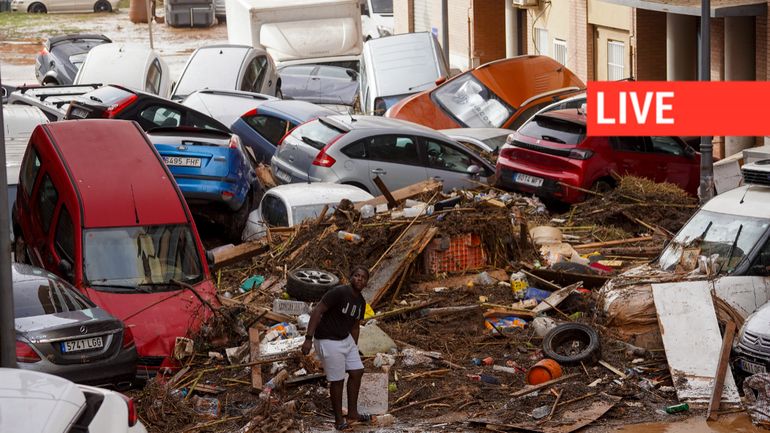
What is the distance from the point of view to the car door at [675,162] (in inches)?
769

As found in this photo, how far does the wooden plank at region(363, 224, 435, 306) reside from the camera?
14.5m

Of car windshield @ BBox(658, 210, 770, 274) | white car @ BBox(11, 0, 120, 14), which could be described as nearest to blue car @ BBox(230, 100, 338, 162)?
car windshield @ BBox(658, 210, 770, 274)

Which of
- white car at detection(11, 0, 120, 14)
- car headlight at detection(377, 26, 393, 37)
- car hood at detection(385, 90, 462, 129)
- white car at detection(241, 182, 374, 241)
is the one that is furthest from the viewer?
white car at detection(11, 0, 120, 14)

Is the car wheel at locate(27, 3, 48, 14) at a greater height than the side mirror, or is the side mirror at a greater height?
the car wheel at locate(27, 3, 48, 14)

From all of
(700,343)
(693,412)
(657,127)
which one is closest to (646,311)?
(700,343)

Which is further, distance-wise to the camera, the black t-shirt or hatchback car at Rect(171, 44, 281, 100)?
hatchback car at Rect(171, 44, 281, 100)

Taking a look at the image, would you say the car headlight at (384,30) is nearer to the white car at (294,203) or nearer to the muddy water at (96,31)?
the muddy water at (96,31)

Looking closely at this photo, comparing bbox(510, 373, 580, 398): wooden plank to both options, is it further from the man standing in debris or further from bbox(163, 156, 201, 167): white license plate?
bbox(163, 156, 201, 167): white license plate

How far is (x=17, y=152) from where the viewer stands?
19109mm

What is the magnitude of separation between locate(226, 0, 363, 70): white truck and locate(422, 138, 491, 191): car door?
15.6 m

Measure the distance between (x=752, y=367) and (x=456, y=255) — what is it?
4.58 metres

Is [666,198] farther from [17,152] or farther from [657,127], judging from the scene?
[17,152]

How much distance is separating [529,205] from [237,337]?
662cm

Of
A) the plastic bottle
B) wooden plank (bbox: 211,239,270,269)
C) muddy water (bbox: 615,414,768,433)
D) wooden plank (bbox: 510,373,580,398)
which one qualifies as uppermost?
the plastic bottle
